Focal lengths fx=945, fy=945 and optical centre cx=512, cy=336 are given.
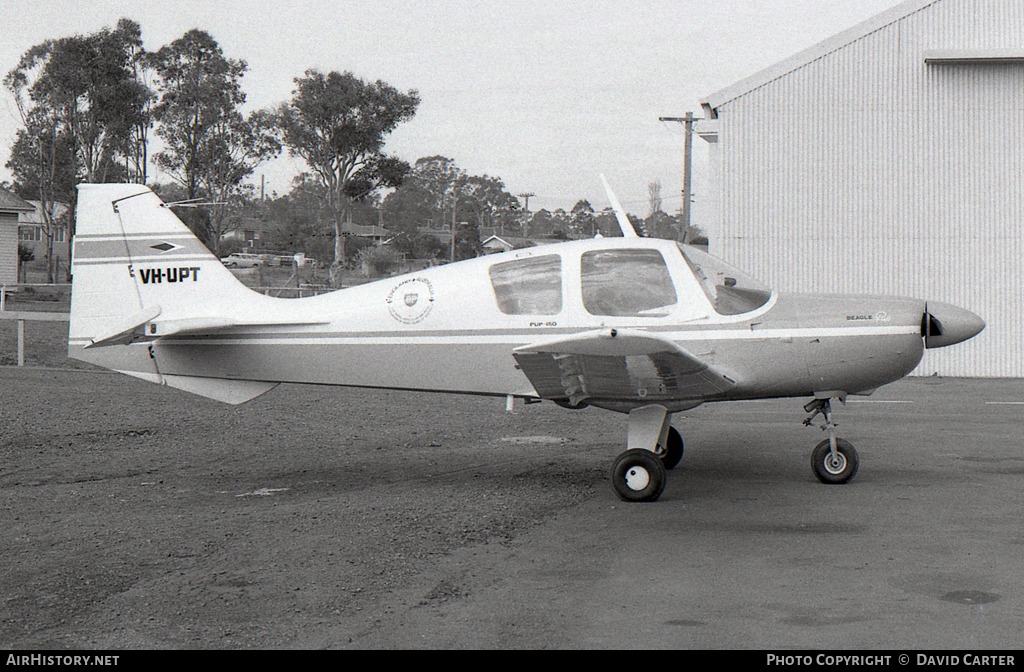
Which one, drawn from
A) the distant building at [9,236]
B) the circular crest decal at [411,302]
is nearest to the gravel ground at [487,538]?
the circular crest decal at [411,302]

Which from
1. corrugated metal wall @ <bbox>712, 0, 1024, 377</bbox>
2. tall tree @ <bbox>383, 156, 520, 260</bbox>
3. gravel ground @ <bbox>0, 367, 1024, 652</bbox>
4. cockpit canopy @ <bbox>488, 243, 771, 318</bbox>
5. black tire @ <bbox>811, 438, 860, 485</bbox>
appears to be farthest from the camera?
tall tree @ <bbox>383, 156, 520, 260</bbox>

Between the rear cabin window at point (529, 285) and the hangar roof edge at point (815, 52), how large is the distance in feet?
43.3

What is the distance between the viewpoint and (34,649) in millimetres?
4309

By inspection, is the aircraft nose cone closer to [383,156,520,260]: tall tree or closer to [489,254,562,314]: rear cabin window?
[489,254,562,314]: rear cabin window

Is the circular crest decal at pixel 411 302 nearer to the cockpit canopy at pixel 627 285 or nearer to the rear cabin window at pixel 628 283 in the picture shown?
the cockpit canopy at pixel 627 285

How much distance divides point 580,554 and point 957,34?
1721 centimetres

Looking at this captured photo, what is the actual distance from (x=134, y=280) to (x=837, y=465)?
261 inches

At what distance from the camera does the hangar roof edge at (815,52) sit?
19.2 meters

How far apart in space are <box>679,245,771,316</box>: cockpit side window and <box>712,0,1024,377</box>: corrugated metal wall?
39.8 ft

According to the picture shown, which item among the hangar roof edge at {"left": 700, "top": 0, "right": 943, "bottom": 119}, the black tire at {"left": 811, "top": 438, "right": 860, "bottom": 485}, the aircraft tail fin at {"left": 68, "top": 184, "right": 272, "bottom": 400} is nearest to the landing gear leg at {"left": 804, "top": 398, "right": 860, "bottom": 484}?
the black tire at {"left": 811, "top": 438, "right": 860, "bottom": 485}

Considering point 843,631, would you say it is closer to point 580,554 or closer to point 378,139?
point 580,554

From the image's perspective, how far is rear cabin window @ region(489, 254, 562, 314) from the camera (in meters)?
8.18

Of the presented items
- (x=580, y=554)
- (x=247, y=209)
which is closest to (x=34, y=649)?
(x=580, y=554)

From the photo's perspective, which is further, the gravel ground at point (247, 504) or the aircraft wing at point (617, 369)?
the aircraft wing at point (617, 369)
